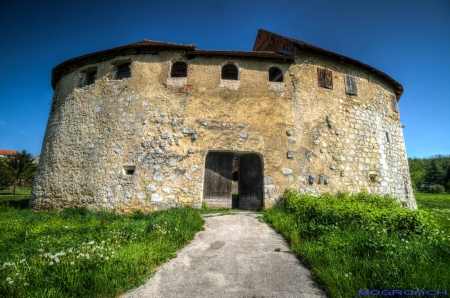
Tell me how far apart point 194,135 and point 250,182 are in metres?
3.22

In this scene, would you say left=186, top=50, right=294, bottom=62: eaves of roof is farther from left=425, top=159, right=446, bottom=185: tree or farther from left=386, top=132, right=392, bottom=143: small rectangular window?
left=425, top=159, right=446, bottom=185: tree

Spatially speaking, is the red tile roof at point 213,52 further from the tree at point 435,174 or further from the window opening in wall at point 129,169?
the tree at point 435,174

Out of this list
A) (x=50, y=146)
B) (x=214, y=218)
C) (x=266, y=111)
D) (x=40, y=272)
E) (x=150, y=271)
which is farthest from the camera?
(x=50, y=146)

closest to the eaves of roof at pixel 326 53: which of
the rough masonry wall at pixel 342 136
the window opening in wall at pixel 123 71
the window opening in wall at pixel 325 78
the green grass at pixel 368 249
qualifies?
the rough masonry wall at pixel 342 136

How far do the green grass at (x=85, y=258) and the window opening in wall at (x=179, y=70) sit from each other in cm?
699

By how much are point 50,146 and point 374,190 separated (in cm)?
1570

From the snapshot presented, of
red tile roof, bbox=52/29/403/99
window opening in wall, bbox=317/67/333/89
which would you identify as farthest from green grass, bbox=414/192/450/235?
red tile roof, bbox=52/29/403/99

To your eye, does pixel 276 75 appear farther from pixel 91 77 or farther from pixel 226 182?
pixel 91 77

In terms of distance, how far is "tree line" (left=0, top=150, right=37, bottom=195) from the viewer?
24453mm

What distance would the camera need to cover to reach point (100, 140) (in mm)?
9242

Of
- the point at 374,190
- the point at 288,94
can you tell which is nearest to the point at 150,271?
the point at 288,94

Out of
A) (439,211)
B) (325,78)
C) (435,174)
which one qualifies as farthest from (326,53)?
(435,174)

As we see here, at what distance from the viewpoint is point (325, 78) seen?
10.1 meters

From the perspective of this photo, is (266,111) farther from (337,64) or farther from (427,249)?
(427,249)
